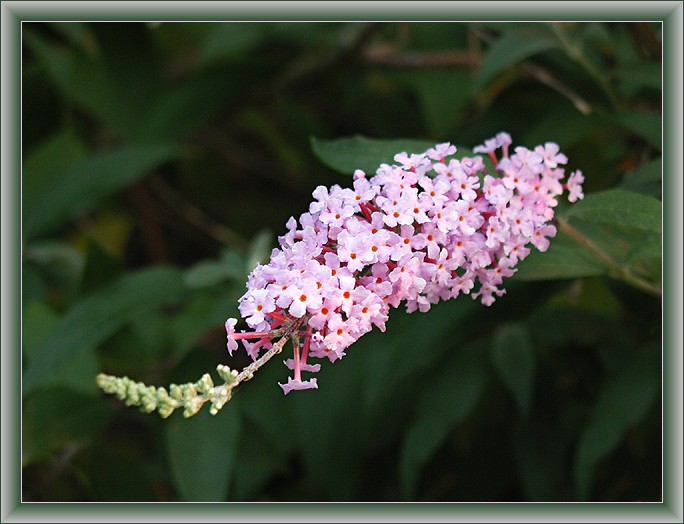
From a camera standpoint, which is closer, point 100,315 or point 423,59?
point 100,315

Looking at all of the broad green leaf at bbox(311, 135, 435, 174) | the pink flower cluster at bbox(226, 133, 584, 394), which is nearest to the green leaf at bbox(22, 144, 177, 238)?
the broad green leaf at bbox(311, 135, 435, 174)

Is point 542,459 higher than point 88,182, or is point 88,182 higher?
point 88,182

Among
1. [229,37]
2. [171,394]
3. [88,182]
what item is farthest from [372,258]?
[229,37]

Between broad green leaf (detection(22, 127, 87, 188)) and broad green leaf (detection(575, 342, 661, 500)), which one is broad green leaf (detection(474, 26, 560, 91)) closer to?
broad green leaf (detection(575, 342, 661, 500))

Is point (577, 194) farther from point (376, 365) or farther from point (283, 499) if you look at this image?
point (283, 499)

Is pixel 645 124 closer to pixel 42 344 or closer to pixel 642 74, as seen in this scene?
pixel 642 74

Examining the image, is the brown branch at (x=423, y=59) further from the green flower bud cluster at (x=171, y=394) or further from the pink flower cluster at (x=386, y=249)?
the green flower bud cluster at (x=171, y=394)
